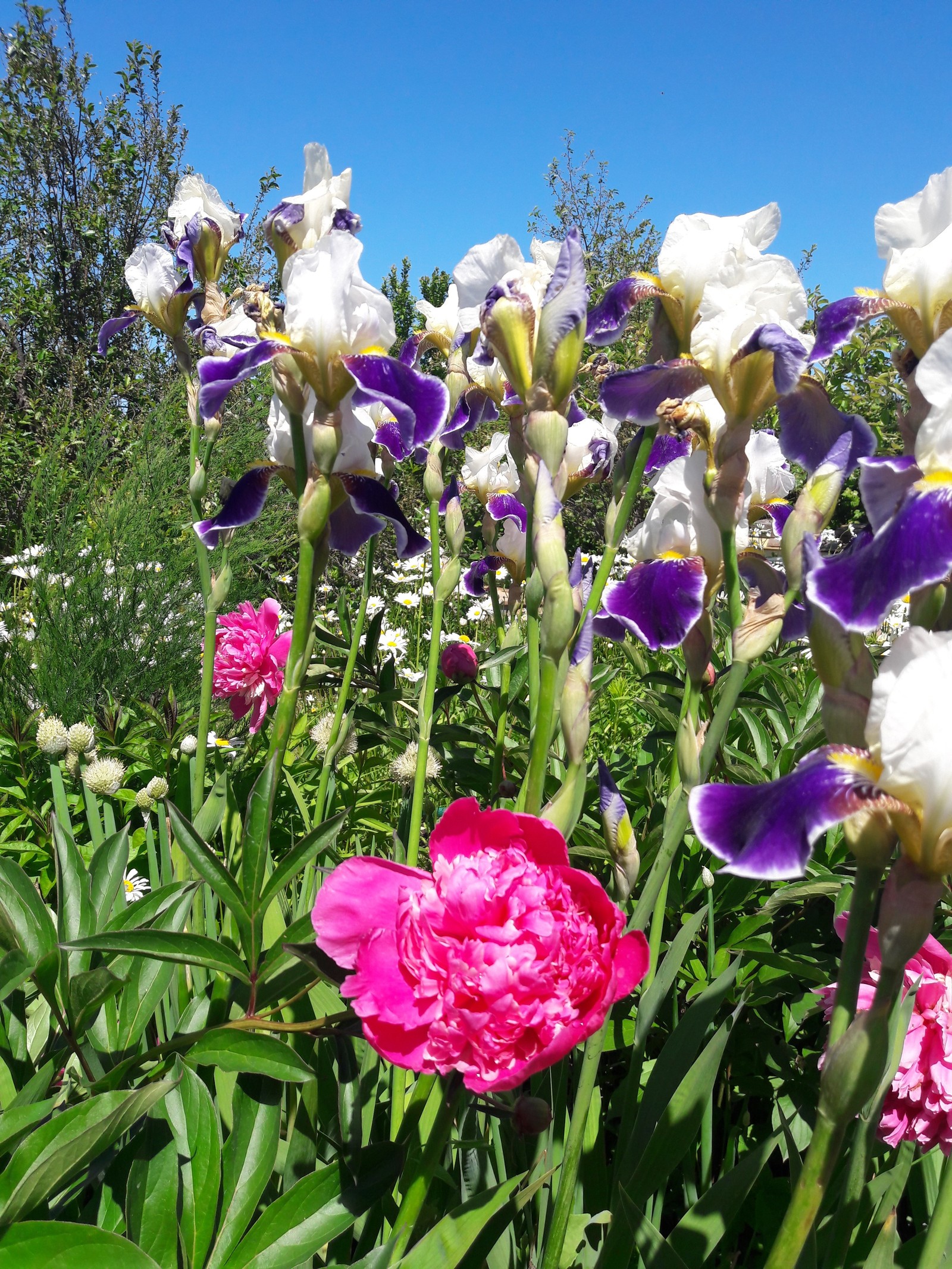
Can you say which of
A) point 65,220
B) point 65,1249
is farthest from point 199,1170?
point 65,220

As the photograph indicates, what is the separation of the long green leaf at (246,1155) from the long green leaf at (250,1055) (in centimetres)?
9

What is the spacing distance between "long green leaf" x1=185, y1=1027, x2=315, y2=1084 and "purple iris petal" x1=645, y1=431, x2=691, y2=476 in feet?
3.94

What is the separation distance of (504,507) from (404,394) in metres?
1.27

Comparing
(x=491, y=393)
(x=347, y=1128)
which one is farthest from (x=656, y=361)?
(x=347, y=1128)

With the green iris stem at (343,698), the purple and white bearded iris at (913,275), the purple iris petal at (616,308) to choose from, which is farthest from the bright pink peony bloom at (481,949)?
the green iris stem at (343,698)

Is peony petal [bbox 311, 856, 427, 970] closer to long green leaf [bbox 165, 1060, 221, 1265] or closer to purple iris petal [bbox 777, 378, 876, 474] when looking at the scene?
long green leaf [bbox 165, 1060, 221, 1265]

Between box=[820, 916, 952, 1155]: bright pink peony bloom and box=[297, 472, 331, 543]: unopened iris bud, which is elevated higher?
box=[297, 472, 331, 543]: unopened iris bud

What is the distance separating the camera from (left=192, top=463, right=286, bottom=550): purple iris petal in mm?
1581

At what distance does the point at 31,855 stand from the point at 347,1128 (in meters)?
1.82

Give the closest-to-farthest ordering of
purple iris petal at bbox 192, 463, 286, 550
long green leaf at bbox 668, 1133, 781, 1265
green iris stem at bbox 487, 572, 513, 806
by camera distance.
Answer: long green leaf at bbox 668, 1133, 781, 1265
purple iris petal at bbox 192, 463, 286, 550
green iris stem at bbox 487, 572, 513, 806

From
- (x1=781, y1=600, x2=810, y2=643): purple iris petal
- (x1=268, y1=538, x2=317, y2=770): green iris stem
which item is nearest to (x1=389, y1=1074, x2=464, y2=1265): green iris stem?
(x1=268, y1=538, x2=317, y2=770): green iris stem

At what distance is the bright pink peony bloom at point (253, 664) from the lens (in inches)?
92.4

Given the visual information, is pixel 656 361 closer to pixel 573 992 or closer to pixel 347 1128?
pixel 573 992

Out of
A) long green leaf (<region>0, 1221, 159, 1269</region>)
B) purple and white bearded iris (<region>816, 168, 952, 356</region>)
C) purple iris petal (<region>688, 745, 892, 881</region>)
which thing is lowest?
long green leaf (<region>0, 1221, 159, 1269</region>)
